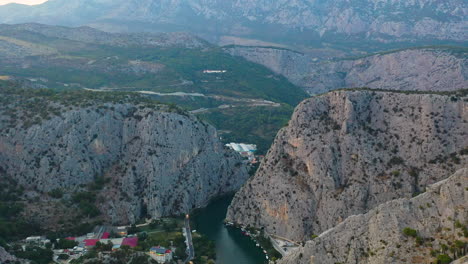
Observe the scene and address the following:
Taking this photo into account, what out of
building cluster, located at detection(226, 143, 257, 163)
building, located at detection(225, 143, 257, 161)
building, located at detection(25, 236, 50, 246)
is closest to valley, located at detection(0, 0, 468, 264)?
→ building, located at detection(25, 236, 50, 246)

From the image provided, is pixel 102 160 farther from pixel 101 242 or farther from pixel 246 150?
pixel 246 150

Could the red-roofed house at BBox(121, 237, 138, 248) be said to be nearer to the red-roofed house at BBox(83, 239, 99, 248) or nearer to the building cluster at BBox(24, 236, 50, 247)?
the red-roofed house at BBox(83, 239, 99, 248)

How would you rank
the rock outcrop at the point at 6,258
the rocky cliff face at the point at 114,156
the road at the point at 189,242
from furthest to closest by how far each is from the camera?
the rocky cliff face at the point at 114,156 < the road at the point at 189,242 < the rock outcrop at the point at 6,258

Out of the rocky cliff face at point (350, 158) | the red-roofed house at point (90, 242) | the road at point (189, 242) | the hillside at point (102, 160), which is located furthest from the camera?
the hillside at point (102, 160)

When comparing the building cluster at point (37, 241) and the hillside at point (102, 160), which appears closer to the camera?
the building cluster at point (37, 241)

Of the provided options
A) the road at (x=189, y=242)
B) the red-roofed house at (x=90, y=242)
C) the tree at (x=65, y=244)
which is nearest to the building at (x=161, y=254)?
the road at (x=189, y=242)

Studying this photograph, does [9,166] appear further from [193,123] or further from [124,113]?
[193,123]

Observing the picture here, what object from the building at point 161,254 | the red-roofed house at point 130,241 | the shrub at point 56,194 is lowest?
the red-roofed house at point 130,241

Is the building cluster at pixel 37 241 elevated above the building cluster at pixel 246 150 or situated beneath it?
elevated above

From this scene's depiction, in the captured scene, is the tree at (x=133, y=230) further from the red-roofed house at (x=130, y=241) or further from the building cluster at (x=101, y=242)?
the red-roofed house at (x=130, y=241)
